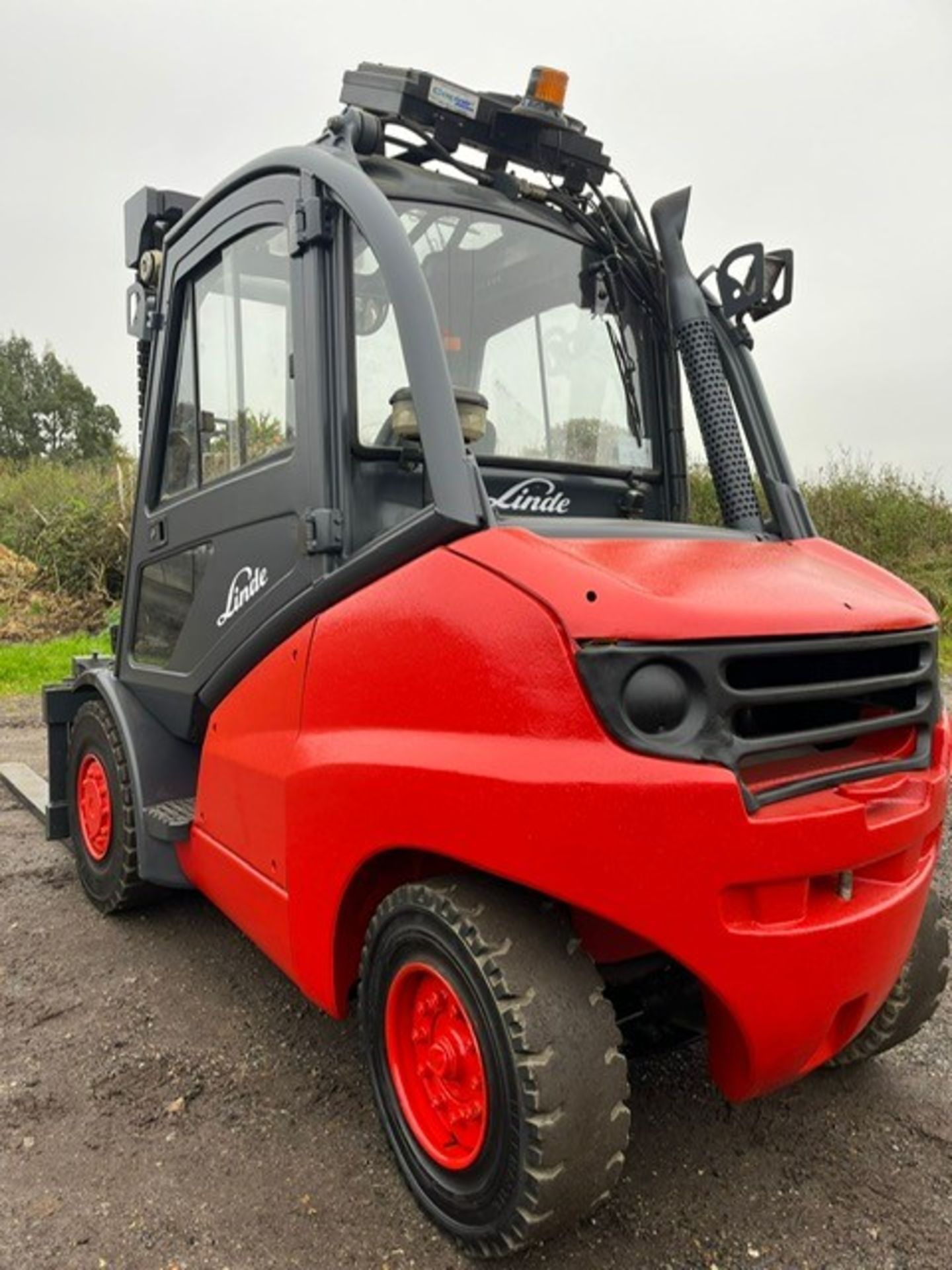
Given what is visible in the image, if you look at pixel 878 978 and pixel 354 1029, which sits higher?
pixel 878 978

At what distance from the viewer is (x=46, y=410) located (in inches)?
1853

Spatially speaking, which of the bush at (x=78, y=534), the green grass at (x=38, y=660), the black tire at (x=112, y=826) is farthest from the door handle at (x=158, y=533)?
the bush at (x=78, y=534)

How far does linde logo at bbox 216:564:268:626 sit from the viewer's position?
2684mm

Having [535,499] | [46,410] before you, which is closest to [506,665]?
[535,499]

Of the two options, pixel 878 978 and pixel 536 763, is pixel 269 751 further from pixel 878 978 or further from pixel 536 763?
pixel 878 978

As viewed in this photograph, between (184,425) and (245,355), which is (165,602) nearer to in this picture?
(184,425)

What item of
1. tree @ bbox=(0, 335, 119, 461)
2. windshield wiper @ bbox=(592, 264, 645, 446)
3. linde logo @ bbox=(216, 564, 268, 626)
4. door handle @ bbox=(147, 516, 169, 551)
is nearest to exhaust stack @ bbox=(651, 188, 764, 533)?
windshield wiper @ bbox=(592, 264, 645, 446)

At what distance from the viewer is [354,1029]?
294 cm

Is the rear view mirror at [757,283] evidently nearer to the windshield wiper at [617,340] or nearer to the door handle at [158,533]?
the windshield wiper at [617,340]

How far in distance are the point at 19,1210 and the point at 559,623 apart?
1.82m

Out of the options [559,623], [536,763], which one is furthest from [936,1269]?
[559,623]

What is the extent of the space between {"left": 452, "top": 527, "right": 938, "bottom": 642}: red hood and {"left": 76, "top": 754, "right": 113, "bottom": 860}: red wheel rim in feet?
8.00

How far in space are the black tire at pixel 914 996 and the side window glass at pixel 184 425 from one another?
259 centimetres

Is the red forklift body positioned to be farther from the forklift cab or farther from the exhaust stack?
the exhaust stack
